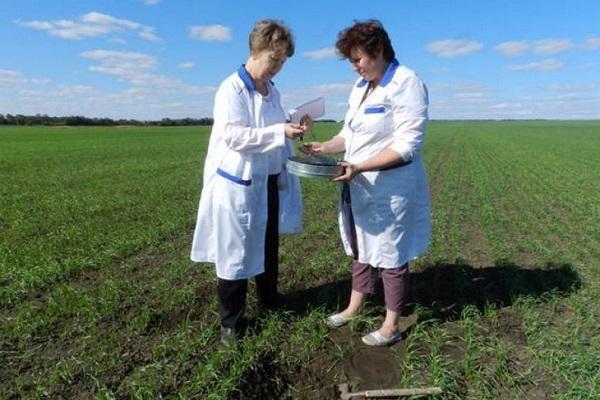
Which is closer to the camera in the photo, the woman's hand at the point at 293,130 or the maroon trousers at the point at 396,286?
the woman's hand at the point at 293,130

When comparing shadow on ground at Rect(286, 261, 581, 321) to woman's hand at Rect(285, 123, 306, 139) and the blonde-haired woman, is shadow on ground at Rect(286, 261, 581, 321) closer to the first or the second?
the blonde-haired woman

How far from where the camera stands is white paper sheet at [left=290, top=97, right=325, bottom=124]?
3.69m

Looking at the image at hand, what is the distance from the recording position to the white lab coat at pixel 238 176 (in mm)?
3568

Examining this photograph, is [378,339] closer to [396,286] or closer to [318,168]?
[396,286]

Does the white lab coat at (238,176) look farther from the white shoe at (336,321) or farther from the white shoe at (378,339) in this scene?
the white shoe at (378,339)

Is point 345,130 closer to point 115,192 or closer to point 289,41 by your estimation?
point 289,41

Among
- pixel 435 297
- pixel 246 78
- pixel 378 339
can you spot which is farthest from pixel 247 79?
pixel 435 297

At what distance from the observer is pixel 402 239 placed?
150 inches

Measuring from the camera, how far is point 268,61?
3.58 meters

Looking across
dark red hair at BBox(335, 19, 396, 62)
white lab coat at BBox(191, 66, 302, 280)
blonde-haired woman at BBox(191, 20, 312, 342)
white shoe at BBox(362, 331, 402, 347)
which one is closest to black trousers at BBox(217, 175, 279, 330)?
blonde-haired woman at BBox(191, 20, 312, 342)

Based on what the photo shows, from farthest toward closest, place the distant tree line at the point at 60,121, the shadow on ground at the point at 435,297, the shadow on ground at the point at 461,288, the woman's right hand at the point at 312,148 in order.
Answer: the distant tree line at the point at 60,121, the shadow on ground at the point at 461,288, the woman's right hand at the point at 312,148, the shadow on ground at the point at 435,297

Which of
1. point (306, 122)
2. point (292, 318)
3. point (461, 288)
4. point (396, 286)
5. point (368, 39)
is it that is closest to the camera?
point (368, 39)

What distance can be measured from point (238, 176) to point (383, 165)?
1055mm

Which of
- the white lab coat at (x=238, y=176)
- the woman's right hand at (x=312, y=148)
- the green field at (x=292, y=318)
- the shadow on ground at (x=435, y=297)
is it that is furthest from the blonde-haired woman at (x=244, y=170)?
the shadow on ground at (x=435, y=297)
